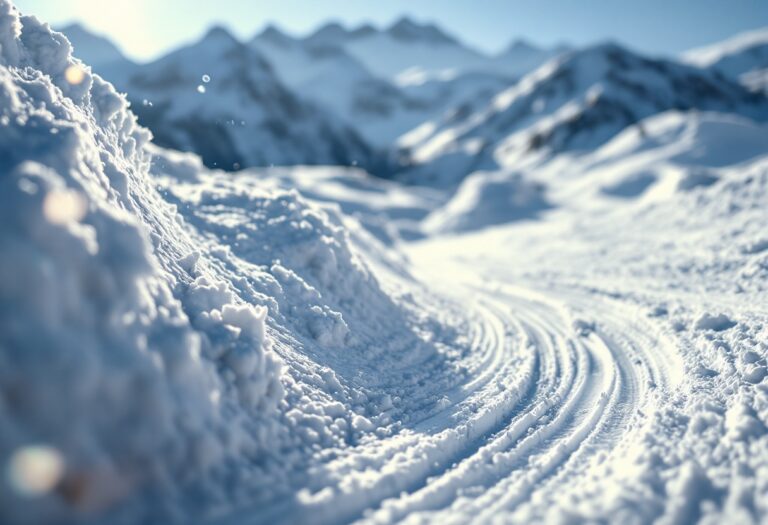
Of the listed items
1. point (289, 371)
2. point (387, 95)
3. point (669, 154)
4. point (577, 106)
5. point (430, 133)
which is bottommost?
point (289, 371)

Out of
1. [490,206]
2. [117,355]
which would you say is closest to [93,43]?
[490,206]

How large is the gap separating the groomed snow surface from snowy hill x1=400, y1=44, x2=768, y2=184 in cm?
5117

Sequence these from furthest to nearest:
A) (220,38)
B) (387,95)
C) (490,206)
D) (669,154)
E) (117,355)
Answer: (387,95) < (220,38) < (669,154) < (490,206) < (117,355)

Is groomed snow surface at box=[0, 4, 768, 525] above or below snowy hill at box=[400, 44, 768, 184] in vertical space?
below

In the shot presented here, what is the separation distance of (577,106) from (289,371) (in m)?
70.8

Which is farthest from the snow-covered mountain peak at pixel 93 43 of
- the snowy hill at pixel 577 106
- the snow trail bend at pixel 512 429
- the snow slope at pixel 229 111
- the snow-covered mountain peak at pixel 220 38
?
the snow trail bend at pixel 512 429

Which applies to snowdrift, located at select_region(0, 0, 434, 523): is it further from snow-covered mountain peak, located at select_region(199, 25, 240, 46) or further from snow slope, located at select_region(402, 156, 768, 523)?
snow-covered mountain peak, located at select_region(199, 25, 240, 46)

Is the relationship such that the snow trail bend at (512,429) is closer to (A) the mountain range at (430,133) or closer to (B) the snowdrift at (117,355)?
(B) the snowdrift at (117,355)

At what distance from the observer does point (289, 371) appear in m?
5.37

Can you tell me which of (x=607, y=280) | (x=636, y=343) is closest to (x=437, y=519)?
(x=636, y=343)

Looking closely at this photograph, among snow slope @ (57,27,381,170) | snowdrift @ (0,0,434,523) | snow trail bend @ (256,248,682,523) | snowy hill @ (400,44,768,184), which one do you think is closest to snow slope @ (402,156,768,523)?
snow trail bend @ (256,248,682,523)

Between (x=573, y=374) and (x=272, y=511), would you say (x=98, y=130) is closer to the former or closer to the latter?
(x=272, y=511)

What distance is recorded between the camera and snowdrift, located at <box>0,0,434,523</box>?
312cm

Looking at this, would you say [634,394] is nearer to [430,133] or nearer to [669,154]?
[669,154]
